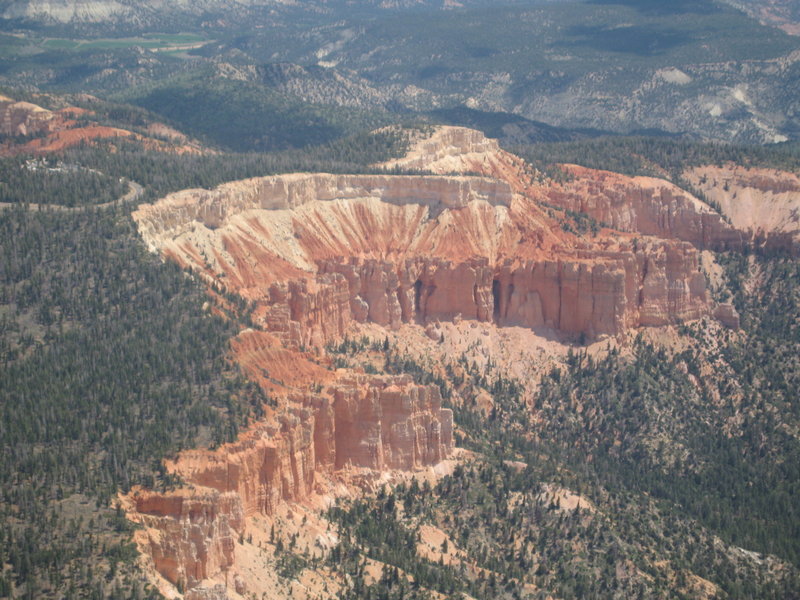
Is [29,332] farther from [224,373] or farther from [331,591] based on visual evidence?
[331,591]

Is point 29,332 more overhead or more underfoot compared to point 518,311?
more overhead

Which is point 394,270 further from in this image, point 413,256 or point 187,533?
point 187,533

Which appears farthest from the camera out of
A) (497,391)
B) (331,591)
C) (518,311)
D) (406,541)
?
(518,311)

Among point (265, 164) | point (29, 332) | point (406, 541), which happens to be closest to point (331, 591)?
point (406, 541)

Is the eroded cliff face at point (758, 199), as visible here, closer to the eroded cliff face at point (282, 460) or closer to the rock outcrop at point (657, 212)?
the rock outcrop at point (657, 212)

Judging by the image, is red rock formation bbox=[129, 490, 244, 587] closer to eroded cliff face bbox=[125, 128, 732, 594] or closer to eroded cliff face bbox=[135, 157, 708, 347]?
eroded cliff face bbox=[125, 128, 732, 594]
